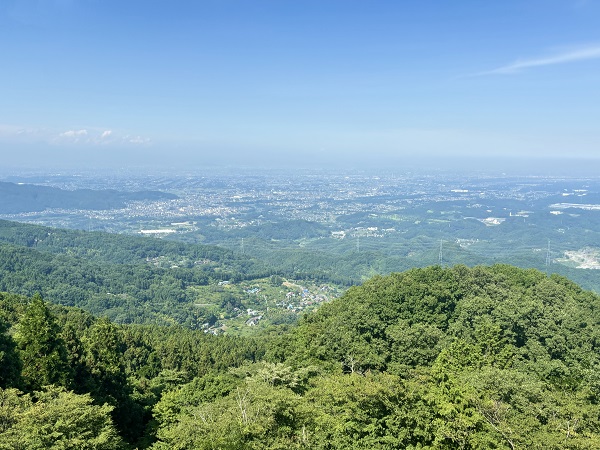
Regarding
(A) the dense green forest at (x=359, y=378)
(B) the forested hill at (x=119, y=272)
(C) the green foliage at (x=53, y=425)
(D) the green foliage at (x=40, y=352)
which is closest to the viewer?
(C) the green foliage at (x=53, y=425)

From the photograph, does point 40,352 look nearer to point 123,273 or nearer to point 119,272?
point 123,273

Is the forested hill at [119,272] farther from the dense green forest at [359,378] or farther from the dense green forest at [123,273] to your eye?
the dense green forest at [359,378]

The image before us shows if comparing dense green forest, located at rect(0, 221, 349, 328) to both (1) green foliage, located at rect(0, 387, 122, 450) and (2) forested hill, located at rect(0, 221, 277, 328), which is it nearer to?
(2) forested hill, located at rect(0, 221, 277, 328)

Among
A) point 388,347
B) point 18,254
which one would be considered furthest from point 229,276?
point 388,347

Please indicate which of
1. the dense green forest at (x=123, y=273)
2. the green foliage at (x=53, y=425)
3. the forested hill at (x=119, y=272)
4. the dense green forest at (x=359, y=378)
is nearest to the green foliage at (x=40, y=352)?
the dense green forest at (x=359, y=378)

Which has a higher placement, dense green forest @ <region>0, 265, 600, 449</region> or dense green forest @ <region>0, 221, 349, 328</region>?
dense green forest @ <region>0, 265, 600, 449</region>

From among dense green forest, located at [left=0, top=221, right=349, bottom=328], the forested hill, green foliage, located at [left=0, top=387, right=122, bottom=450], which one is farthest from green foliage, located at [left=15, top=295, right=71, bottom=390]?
the forested hill

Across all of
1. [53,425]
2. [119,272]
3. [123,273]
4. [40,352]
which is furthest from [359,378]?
[119,272]

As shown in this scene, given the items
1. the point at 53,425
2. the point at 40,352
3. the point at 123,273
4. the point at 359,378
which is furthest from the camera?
the point at 123,273
